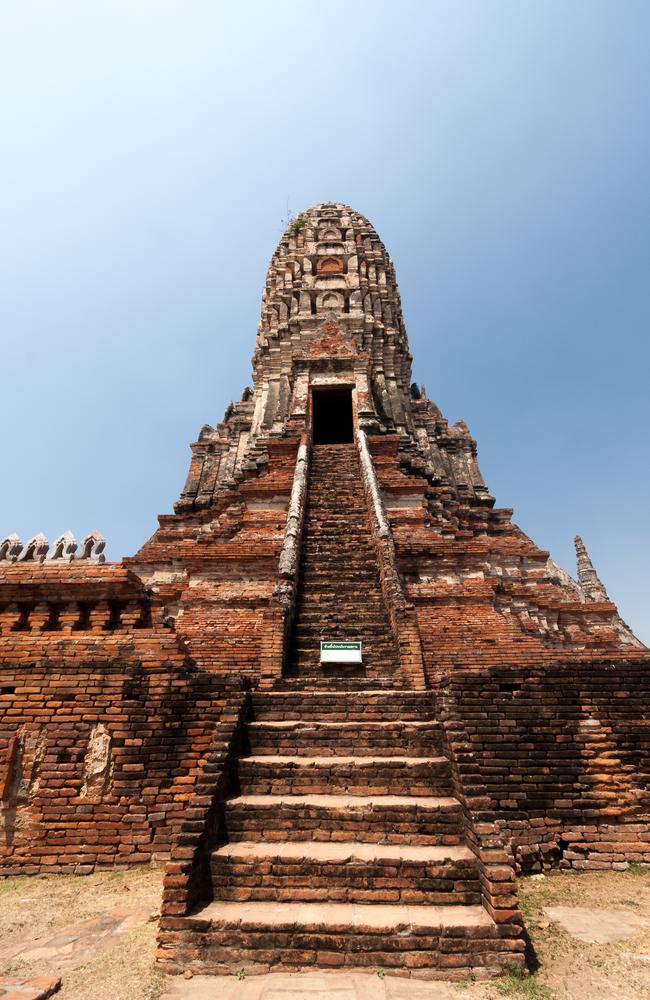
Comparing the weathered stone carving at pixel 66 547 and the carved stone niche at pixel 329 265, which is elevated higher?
the carved stone niche at pixel 329 265

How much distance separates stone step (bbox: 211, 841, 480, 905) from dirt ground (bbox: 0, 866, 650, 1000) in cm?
57

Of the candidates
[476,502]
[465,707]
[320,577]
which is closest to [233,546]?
[320,577]

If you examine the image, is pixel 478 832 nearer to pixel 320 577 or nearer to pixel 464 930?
pixel 464 930

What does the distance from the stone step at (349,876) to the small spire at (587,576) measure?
24616 millimetres

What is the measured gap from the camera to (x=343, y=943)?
342 cm

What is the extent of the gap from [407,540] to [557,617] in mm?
4931

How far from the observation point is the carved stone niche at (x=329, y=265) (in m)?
27.3

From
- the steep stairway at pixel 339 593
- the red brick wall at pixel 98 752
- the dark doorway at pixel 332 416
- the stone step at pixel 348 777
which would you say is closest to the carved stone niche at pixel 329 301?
the dark doorway at pixel 332 416

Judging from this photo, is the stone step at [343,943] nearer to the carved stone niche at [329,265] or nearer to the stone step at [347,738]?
the stone step at [347,738]

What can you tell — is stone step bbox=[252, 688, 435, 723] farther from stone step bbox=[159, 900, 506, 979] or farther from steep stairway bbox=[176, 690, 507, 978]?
stone step bbox=[159, 900, 506, 979]

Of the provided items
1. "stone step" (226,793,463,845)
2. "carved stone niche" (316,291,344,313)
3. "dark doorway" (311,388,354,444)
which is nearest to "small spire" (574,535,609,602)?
"dark doorway" (311,388,354,444)

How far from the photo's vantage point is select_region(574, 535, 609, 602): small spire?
26.5 metres

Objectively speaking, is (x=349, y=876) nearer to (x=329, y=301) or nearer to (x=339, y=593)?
(x=339, y=593)

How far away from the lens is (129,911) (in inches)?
159
